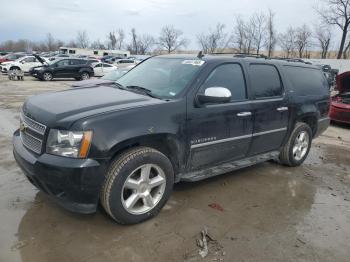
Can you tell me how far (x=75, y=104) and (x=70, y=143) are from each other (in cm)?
58

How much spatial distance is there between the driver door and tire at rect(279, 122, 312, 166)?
4.04ft

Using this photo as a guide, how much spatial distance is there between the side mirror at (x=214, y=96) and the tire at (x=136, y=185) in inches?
32.8

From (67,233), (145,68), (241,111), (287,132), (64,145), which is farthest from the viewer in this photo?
(287,132)

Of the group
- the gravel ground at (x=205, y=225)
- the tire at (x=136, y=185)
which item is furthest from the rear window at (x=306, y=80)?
the tire at (x=136, y=185)

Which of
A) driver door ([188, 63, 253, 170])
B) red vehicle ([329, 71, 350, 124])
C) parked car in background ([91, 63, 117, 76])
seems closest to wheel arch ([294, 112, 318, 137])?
driver door ([188, 63, 253, 170])

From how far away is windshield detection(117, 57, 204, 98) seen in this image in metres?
4.23

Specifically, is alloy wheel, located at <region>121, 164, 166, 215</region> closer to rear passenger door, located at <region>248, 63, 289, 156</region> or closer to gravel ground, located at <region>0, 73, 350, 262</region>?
gravel ground, located at <region>0, 73, 350, 262</region>

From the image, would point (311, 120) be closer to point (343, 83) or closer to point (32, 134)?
point (32, 134)

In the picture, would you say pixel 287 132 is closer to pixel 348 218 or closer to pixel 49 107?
pixel 348 218

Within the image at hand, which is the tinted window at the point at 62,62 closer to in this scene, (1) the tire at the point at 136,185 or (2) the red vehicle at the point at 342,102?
(2) the red vehicle at the point at 342,102

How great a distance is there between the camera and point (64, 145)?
330cm

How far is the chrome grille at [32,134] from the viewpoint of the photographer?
3.46 m

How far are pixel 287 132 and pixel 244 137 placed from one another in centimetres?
124

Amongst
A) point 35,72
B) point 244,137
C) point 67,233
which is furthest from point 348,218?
point 35,72
